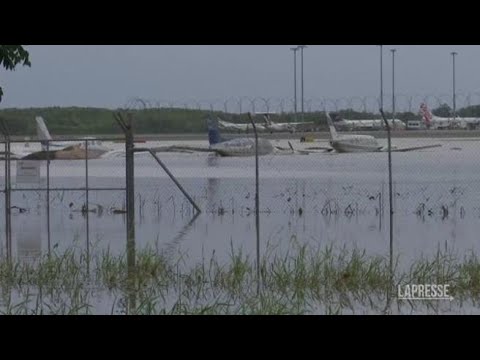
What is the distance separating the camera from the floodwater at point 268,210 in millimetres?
14680

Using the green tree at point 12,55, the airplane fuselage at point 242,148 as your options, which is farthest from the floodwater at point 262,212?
the green tree at point 12,55

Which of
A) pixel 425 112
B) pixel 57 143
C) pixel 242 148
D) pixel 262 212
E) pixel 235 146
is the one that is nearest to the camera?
pixel 262 212

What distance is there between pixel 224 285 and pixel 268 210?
8657 millimetres

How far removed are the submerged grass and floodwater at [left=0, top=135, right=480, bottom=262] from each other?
2.09 m

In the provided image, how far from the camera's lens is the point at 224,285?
10656mm

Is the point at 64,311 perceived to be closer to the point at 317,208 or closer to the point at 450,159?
the point at 317,208

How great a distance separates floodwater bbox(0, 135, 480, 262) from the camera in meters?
14.7

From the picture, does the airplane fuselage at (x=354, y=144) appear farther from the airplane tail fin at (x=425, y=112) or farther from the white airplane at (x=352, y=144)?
the airplane tail fin at (x=425, y=112)

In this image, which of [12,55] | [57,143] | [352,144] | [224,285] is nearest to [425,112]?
[352,144]

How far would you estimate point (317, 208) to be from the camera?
64.3ft

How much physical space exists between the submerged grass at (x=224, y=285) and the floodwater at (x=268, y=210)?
2.09m

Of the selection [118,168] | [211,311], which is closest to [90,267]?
[211,311]

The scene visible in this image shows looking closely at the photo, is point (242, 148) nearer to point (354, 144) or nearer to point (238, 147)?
point (238, 147)

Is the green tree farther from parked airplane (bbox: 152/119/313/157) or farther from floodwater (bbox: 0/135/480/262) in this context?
parked airplane (bbox: 152/119/313/157)
